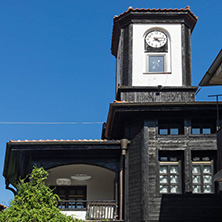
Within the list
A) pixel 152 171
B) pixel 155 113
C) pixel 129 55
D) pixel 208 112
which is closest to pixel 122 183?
pixel 152 171

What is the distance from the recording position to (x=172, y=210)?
1777cm

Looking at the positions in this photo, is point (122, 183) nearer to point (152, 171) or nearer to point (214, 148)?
point (152, 171)

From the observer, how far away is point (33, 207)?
16969mm

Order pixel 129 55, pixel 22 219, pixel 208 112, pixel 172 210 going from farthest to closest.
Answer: pixel 129 55 → pixel 208 112 → pixel 172 210 → pixel 22 219

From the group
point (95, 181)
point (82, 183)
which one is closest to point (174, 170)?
point (95, 181)

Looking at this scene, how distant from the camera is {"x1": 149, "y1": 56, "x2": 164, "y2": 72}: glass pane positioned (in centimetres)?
2150

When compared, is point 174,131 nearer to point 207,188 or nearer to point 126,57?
point 207,188

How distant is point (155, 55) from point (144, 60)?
0.51 m

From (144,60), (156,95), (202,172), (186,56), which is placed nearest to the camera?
(202,172)

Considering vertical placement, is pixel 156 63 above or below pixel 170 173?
→ above

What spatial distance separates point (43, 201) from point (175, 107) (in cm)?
578

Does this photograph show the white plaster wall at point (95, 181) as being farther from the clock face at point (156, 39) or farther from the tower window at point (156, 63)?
the clock face at point (156, 39)

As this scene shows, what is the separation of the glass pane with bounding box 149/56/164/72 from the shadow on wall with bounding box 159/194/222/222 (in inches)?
230

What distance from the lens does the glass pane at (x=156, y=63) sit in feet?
70.5
